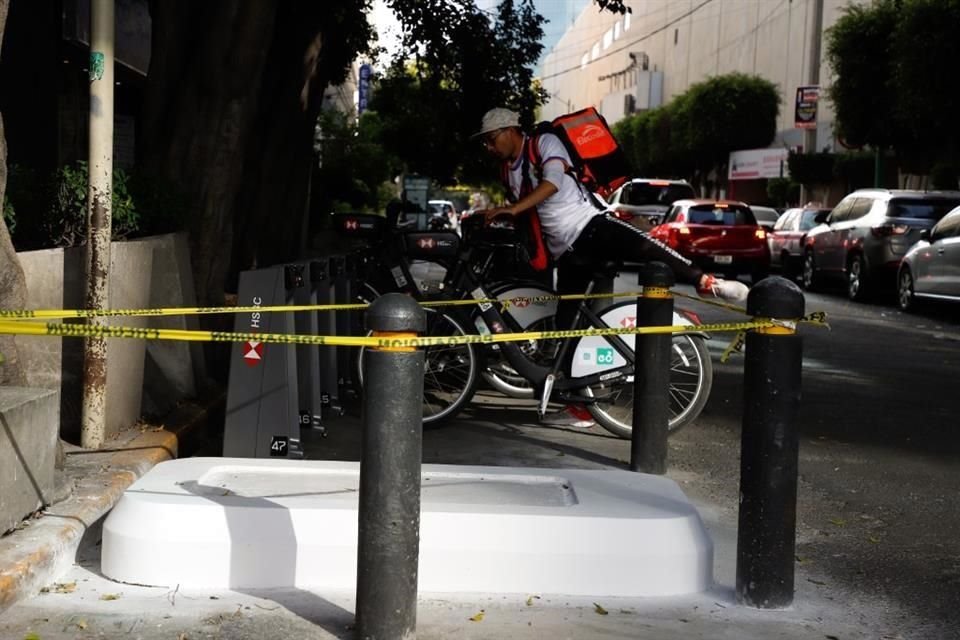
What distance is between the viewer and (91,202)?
699 cm

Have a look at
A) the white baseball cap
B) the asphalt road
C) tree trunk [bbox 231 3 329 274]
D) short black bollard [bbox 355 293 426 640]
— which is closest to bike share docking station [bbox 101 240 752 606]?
short black bollard [bbox 355 293 426 640]

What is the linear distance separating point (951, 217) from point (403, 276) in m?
12.3

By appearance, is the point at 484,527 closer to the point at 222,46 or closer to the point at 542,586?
the point at 542,586

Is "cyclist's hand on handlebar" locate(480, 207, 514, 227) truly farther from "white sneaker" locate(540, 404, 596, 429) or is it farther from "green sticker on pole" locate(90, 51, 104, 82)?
"green sticker on pole" locate(90, 51, 104, 82)

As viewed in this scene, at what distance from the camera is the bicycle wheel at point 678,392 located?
8.28 m

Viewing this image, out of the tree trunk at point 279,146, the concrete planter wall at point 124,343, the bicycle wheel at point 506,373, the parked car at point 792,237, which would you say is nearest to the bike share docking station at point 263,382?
the concrete planter wall at point 124,343

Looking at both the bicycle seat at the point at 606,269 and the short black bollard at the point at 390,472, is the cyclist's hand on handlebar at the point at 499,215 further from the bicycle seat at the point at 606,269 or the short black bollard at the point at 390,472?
the short black bollard at the point at 390,472

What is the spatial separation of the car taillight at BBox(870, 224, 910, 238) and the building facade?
19536 mm

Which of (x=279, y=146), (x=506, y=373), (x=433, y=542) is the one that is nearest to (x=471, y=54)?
(x=279, y=146)

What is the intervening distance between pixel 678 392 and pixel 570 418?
0.92 meters

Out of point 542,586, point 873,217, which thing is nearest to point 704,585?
point 542,586

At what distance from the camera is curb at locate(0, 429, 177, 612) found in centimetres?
481

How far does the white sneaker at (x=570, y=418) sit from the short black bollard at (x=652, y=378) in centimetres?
118

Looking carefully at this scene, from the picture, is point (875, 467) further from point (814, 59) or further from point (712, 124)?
point (712, 124)
